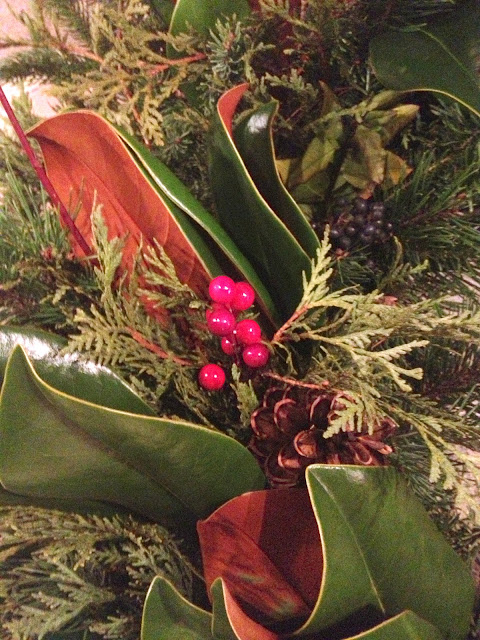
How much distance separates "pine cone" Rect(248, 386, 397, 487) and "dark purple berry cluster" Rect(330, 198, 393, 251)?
15 centimetres

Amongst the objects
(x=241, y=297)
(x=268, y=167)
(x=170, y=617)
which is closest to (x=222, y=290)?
(x=241, y=297)

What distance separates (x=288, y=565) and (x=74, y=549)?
6.0 inches

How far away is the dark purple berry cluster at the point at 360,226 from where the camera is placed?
47 cm

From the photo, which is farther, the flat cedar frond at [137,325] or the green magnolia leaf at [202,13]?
the green magnolia leaf at [202,13]

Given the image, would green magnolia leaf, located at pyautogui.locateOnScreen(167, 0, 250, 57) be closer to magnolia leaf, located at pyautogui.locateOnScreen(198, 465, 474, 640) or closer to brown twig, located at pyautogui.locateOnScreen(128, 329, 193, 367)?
brown twig, located at pyautogui.locateOnScreen(128, 329, 193, 367)

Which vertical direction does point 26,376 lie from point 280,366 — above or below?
above

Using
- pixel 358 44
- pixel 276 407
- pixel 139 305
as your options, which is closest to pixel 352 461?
pixel 276 407

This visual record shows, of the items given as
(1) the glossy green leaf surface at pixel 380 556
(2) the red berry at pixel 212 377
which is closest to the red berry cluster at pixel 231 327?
(2) the red berry at pixel 212 377

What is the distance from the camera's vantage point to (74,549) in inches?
15.1

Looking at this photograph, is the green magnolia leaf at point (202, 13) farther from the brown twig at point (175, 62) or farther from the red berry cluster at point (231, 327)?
the red berry cluster at point (231, 327)

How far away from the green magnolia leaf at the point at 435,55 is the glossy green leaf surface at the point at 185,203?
19 centimetres

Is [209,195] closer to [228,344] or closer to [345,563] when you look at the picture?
[228,344]

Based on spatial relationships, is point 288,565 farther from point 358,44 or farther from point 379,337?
point 358,44

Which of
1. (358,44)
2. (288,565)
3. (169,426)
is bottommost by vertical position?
(288,565)
